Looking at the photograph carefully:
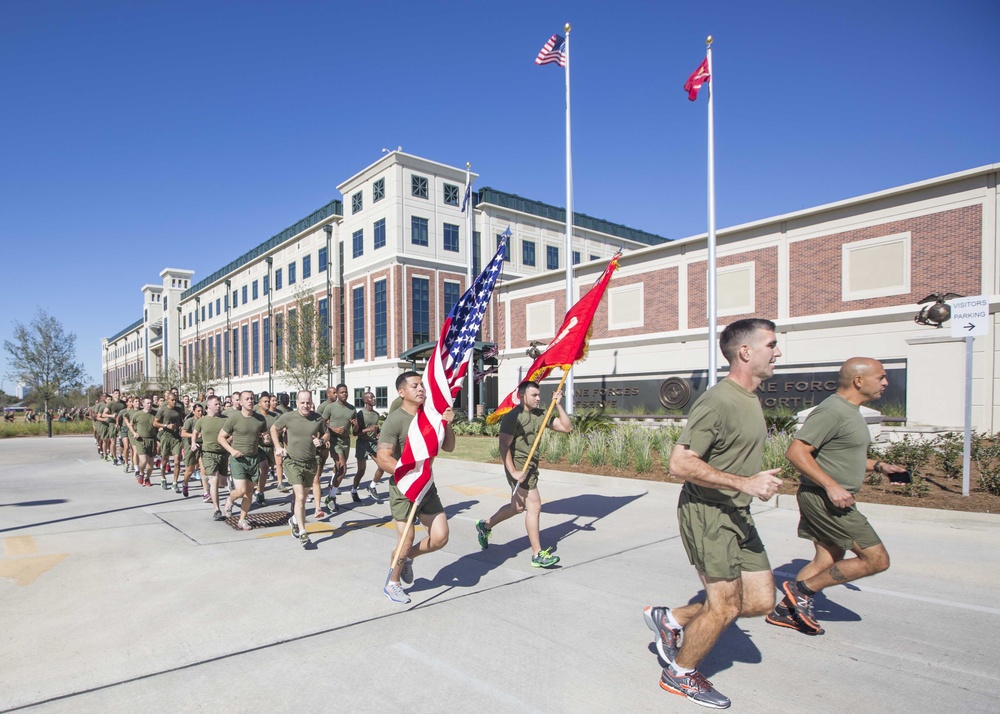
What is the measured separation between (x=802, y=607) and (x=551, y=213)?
4609 centimetres

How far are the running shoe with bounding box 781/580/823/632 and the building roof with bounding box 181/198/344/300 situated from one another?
45.7 metres

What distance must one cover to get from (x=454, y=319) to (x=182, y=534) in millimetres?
4992

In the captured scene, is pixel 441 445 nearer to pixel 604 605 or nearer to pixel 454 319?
pixel 454 319

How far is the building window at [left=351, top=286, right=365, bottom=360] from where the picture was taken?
4245 centimetres

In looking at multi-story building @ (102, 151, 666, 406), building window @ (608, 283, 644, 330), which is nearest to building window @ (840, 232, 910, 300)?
building window @ (608, 283, 644, 330)

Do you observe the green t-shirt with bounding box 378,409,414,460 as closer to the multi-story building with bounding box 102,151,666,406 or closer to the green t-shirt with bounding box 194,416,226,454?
the green t-shirt with bounding box 194,416,226,454

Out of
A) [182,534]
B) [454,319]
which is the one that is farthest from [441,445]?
[182,534]

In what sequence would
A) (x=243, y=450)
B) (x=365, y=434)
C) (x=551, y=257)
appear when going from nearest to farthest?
(x=243, y=450)
(x=365, y=434)
(x=551, y=257)

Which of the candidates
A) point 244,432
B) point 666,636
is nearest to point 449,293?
point 244,432

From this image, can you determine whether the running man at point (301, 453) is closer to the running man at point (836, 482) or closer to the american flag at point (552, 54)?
the running man at point (836, 482)

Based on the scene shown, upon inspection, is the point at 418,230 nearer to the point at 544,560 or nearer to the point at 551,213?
the point at 551,213

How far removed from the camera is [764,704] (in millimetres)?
3398

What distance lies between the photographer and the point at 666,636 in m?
3.64

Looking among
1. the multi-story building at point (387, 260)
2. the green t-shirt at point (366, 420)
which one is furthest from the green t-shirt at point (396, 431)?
the multi-story building at point (387, 260)
